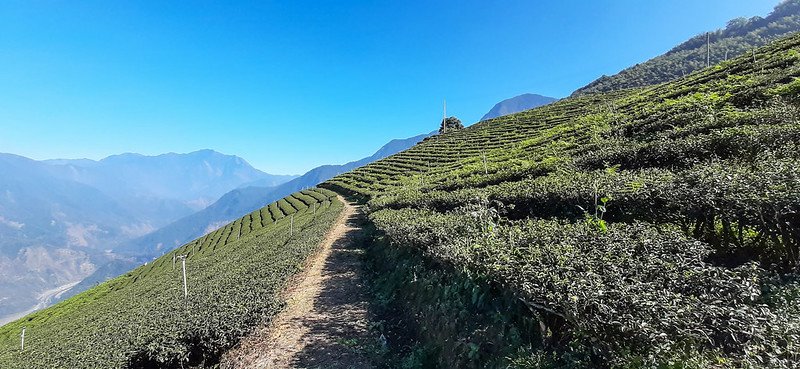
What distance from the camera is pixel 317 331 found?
10.1 meters

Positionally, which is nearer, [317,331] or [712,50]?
[317,331]

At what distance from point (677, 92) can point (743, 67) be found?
4199 millimetres

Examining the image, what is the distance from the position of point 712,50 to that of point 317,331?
436 ft

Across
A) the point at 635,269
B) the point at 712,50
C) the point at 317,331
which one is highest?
the point at 712,50

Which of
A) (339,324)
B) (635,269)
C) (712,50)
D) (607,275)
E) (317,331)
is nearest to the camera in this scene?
(607,275)

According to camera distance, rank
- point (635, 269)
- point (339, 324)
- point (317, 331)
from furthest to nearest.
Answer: point (339, 324) < point (317, 331) < point (635, 269)

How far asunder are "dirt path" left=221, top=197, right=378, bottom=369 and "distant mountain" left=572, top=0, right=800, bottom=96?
88021 millimetres

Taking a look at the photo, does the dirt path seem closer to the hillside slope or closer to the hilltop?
the hilltop

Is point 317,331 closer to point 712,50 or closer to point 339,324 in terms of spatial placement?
point 339,324

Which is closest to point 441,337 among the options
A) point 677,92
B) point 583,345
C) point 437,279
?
point 437,279

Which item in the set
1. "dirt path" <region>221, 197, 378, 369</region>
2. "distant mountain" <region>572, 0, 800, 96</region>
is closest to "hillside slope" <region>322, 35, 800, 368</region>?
"dirt path" <region>221, 197, 378, 369</region>

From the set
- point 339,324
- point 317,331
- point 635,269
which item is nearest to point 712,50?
point 635,269

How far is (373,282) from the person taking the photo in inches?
531

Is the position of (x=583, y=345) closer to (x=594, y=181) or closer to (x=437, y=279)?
(x=437, y=279)
